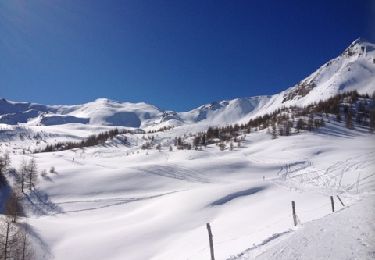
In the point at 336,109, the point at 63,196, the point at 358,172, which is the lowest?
the point at 63,196

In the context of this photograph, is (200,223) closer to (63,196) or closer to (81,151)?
(63,196)

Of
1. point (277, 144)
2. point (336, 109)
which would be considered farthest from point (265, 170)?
point (336, 109)

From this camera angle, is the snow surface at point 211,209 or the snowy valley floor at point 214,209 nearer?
the snowy valley floor at point 214,209

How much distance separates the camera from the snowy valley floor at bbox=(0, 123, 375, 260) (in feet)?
73.4

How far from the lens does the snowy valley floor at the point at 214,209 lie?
22375 millimetres

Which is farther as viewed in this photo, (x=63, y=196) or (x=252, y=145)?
(x=252, y=145)

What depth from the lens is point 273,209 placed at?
163 ft

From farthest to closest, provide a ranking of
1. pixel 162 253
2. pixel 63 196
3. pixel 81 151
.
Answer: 1. pixel 81 151
2. pixel 63 196
3. pixel 162 253

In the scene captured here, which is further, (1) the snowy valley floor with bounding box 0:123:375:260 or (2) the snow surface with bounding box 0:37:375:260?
(2) the snow surface with bounding box 0:37:375:260

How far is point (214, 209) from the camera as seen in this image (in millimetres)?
58844

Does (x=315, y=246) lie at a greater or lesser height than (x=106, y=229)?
greater

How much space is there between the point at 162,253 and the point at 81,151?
153m

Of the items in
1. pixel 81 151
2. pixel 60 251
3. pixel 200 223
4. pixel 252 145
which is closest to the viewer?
pixel 60 251

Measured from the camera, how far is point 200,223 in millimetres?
53094
